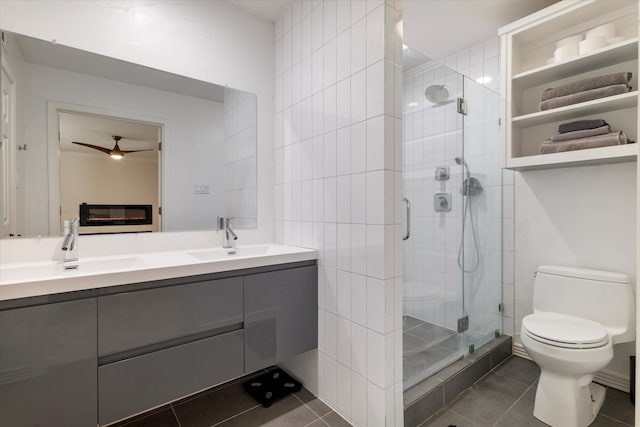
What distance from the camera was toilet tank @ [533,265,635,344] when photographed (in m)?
1.66

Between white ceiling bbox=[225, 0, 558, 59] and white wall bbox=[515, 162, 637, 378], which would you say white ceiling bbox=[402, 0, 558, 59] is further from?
white wall bbox=[515, 162, 637, 378]

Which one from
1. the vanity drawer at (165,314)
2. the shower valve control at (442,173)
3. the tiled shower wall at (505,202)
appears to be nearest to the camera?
the vanity drawer at (165,314)

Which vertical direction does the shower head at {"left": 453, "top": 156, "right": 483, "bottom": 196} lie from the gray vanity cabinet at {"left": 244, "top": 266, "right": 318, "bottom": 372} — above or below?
above

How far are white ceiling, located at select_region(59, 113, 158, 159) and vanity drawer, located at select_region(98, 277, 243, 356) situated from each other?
87 cm

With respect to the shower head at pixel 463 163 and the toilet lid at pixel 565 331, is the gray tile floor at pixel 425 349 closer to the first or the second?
the toilet lid at pixel 565 331

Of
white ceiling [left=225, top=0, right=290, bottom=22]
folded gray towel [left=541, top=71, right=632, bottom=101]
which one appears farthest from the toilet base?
white ceiling [left=225, top=0, right=290, bottom=22]

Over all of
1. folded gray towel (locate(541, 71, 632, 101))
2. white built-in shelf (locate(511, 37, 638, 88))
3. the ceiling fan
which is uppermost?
white built-in shelf (locate(511, 37, 638, 88))

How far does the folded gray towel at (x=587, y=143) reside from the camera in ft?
5.24

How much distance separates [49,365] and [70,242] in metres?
0.55

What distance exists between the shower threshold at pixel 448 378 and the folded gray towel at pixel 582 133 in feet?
4.48

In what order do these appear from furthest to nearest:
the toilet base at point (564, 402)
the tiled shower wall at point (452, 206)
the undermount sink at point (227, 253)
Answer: the tiled shower wall at point (452, 206)
the undermount sink at point (227, 253)
the toilet base at point (564, 402)

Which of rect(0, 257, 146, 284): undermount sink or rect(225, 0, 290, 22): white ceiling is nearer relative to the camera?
rect(0, 257, 146, 284): undermount sink

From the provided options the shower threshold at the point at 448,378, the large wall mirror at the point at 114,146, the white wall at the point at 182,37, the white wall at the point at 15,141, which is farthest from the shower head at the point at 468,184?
the white wall at the point at 15,141

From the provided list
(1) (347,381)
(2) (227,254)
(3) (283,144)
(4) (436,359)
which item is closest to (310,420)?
(1) (347,381)
